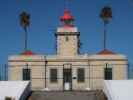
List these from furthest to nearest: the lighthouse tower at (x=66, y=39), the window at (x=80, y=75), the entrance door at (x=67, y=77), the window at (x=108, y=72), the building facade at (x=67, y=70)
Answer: the lighthouse tower at (x=66, y=39), the window at (x=80, y=75), the window at (x=108, y=72), the building facade at (x=67, y=70), the entrance door at (x=67, y=77)

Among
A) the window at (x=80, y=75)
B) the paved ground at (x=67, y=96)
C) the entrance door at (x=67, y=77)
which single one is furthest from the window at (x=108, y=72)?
the paved ground at (x=67, y=96)

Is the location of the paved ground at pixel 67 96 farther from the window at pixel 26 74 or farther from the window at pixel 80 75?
the window at pixel 26 74

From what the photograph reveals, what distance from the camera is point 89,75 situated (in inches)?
1519

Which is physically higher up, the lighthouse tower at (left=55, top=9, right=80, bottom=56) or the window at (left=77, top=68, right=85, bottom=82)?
the lighthouse tower at (left=55, top=9, right=80, bottom=56)

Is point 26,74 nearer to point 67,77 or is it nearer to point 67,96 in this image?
point 67,77

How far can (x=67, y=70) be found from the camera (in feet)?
128

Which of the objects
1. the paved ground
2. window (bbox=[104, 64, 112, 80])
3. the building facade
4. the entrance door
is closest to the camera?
the paved ground

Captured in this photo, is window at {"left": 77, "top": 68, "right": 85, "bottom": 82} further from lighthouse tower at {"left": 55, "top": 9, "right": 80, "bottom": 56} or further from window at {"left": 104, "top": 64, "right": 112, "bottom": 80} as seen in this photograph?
lighthouse tower at {"left": 55, "top": 9, "right": 80, "bottom": 56}

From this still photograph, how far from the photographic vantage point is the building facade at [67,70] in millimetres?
38594

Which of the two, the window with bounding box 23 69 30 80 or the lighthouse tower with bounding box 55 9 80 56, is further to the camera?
the lighthouse tower with bounding box 55 9 80 56

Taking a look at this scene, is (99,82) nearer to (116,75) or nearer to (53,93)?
(116,75)

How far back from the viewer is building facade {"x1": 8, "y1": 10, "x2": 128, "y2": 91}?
127 ft

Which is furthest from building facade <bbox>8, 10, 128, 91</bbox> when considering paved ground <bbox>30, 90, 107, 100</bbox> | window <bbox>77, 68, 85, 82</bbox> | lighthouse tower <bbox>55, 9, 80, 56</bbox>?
paved ground <bbox>30, 90, 107, 100</bbox>

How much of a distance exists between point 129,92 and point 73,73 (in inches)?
640
